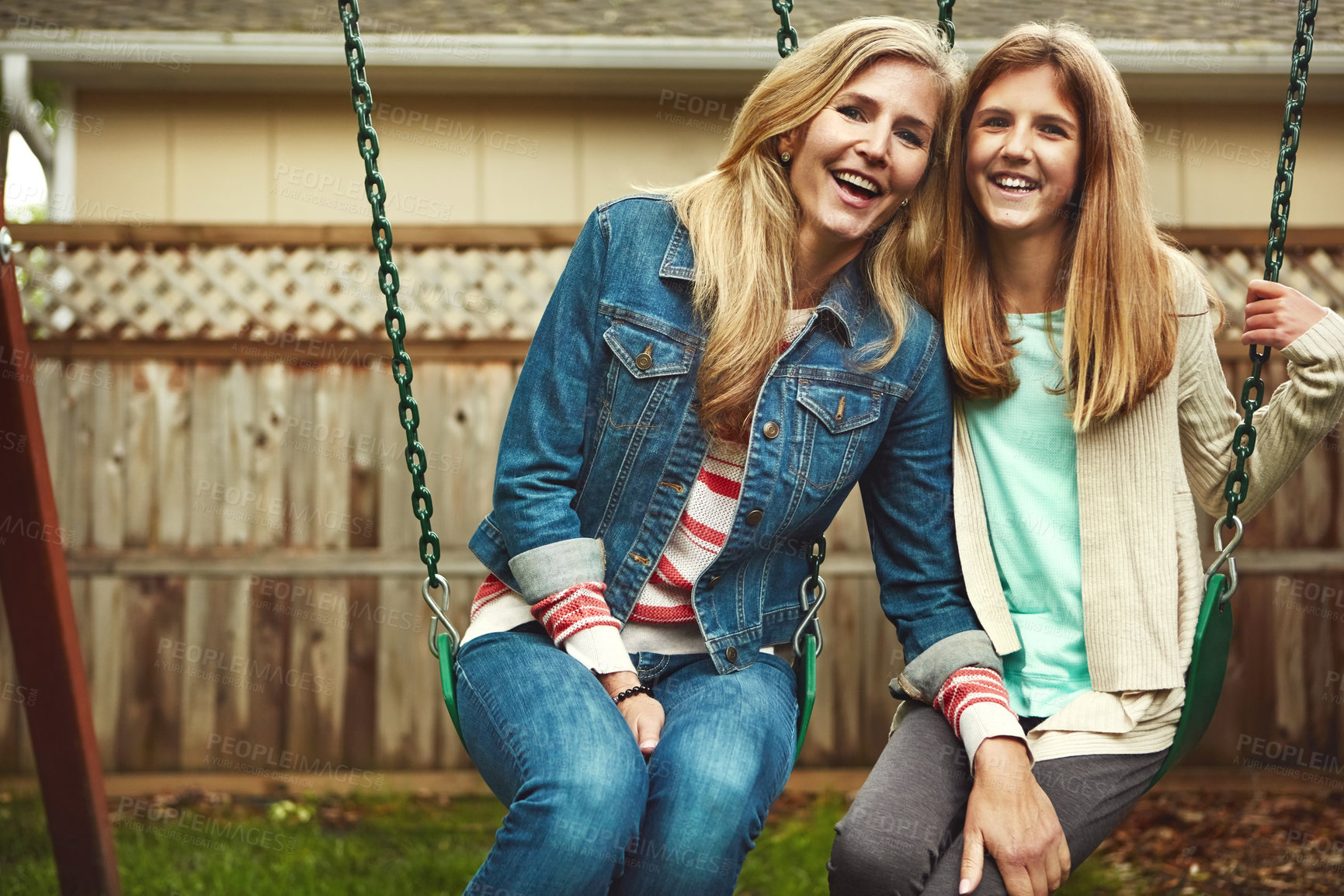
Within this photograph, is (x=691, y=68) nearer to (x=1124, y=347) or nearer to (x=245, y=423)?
(x=245, y=423)

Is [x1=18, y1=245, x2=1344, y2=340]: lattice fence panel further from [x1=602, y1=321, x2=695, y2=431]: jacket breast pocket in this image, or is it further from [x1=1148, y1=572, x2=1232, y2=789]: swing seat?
[x1=1148, y1=572, x2=1232, y2=789]: swing seat

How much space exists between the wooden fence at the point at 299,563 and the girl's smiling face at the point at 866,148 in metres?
2.75

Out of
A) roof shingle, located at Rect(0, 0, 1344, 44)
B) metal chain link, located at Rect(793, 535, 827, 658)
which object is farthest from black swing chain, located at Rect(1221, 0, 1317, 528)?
roof shingle, located at Rect(0, 0, 1344, 44)

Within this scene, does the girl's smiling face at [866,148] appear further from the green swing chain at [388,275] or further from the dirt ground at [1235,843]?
the dirt ground at [1235,843]

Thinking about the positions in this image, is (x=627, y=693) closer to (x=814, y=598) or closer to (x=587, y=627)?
(x=587, y=627)

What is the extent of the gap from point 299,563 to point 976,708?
10.8 ft

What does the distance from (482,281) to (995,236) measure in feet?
9.69

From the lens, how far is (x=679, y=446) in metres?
2.01

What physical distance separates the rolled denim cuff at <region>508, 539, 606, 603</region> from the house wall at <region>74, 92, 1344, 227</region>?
3.82 metres

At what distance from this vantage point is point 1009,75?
2.03m

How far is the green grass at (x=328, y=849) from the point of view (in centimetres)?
353

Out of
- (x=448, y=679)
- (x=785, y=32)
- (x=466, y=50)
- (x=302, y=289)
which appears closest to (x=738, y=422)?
(x=448, y=679)

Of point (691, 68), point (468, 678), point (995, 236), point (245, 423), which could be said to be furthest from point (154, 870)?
point (691, 68)

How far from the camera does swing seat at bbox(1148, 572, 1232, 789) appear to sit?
6.24 ft
